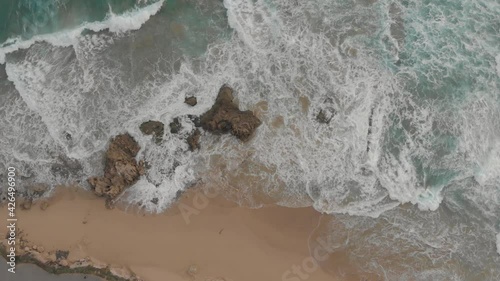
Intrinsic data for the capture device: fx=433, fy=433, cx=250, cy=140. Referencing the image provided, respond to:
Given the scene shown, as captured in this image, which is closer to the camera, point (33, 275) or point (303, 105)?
point (33, 275)

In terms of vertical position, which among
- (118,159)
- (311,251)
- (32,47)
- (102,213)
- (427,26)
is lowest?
(311,251)

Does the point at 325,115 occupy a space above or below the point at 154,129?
below

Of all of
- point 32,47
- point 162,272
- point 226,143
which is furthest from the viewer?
point 32,47

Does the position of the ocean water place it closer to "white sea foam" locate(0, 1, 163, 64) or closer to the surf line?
"white sea foam" locate(0, 1, 163, 64)

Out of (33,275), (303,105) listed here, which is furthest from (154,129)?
(33,275)

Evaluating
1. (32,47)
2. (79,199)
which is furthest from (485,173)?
(32,47)

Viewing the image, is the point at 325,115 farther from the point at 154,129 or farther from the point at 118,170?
the point at 118,170

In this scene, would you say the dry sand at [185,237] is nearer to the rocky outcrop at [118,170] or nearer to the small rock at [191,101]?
the rocky outcrop at [118,170]

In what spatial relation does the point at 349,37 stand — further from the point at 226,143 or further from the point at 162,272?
the point at 162,272

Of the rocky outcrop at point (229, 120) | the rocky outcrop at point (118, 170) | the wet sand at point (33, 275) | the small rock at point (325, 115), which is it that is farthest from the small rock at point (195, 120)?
the wet sand at point (33, 275)
